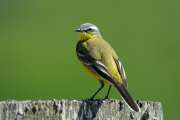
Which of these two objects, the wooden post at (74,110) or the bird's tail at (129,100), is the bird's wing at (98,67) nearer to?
the bird's tail at (129,100)

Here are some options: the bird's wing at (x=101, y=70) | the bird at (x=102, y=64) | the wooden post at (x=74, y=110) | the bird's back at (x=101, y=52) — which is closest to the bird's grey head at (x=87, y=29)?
the bird at (x=102, y=64)

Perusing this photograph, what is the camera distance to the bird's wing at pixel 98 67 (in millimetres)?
6228

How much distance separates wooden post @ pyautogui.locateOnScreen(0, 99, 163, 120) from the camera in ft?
14.7

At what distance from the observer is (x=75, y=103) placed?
470cm

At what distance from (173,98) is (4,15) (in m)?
10.4

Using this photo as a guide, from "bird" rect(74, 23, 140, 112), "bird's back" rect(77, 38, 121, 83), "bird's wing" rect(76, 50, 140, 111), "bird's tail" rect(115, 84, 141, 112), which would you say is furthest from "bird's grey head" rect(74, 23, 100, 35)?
"bird's tail" rect(115, 84, 141, 112)

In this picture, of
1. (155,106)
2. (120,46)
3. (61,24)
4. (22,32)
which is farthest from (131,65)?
(155,106)

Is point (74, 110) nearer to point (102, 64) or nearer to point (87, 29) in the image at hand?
point (102, 64)

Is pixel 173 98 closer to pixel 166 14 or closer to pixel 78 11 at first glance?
pixel 166 14

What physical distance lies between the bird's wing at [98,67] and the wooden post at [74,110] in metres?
1.26

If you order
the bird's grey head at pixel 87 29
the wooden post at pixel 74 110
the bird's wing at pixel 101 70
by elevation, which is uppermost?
the bird's grey head at pixel 87 29

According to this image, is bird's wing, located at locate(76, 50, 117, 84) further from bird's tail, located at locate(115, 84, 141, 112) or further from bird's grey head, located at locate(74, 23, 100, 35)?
bird's grey head, located at locate(74, 23, 100, 35)

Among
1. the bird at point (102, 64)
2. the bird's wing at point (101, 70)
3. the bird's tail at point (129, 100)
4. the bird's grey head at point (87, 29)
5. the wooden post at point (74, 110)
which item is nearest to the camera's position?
the wooden post at point (74, 110)

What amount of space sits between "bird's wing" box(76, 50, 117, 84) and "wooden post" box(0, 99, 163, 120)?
1.26m
